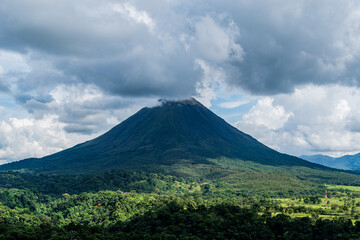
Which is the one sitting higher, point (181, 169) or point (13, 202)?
point (181, 169)

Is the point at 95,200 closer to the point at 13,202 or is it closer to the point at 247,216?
the point at 13,202

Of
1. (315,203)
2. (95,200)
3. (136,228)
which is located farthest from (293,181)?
(136,228)

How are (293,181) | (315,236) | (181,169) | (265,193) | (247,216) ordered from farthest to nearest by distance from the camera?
(181,169), (293,181), (265,193), (247,216), (315,236)

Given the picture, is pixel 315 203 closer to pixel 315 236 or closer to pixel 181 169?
pixel 315 236

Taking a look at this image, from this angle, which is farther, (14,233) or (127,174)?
(127,174)

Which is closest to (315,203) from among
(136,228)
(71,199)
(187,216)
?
(187,216)

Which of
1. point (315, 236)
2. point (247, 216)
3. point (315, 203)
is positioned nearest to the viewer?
point (315, 236)
